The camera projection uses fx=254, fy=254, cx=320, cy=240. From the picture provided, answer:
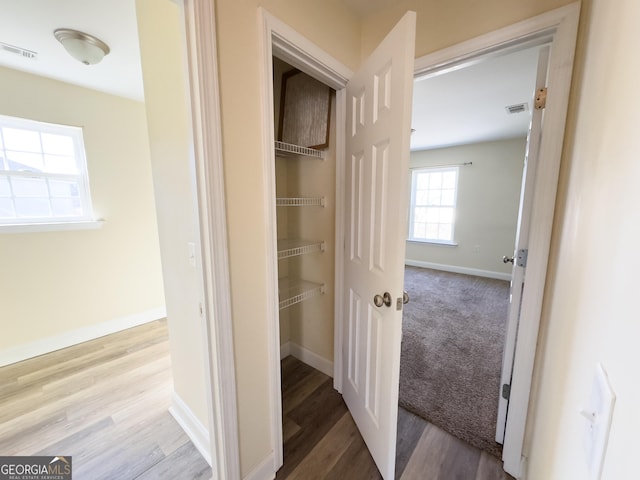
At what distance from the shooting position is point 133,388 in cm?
191

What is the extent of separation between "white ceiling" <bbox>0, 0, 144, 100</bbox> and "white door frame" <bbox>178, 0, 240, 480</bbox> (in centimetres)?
103

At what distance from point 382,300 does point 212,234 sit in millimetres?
772

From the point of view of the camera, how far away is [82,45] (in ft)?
5.44

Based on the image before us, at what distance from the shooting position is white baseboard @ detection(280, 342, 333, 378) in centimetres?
202

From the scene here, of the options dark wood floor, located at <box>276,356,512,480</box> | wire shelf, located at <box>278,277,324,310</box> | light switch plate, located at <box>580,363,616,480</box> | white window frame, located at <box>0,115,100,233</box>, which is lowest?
dark wood floor, located at <box>276,356,512,480</box>

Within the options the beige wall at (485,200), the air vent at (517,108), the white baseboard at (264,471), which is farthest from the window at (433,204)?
the white baseboard at (264,471)

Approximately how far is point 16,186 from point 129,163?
0.87m

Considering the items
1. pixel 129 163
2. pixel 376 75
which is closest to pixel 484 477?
pixel 376 75

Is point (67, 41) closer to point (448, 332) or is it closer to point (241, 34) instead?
point (241, 34)

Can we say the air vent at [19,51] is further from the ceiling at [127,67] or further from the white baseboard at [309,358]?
the white baseboard at [309,358]

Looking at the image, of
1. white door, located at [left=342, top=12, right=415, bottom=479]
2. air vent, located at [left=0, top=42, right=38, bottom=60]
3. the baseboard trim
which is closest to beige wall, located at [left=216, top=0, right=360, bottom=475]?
white door, located at [left=342, top=12, right=415, bottom=479]

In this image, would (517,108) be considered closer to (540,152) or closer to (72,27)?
(540,152)

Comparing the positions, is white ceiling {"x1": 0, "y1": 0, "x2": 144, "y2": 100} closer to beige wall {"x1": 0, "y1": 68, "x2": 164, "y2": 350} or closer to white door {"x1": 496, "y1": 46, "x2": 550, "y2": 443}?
beige wall {"x1": 0, "y1": 68, "x2": 164, "y2": 350}

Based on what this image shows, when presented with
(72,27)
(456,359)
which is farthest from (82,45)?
(456,359)
